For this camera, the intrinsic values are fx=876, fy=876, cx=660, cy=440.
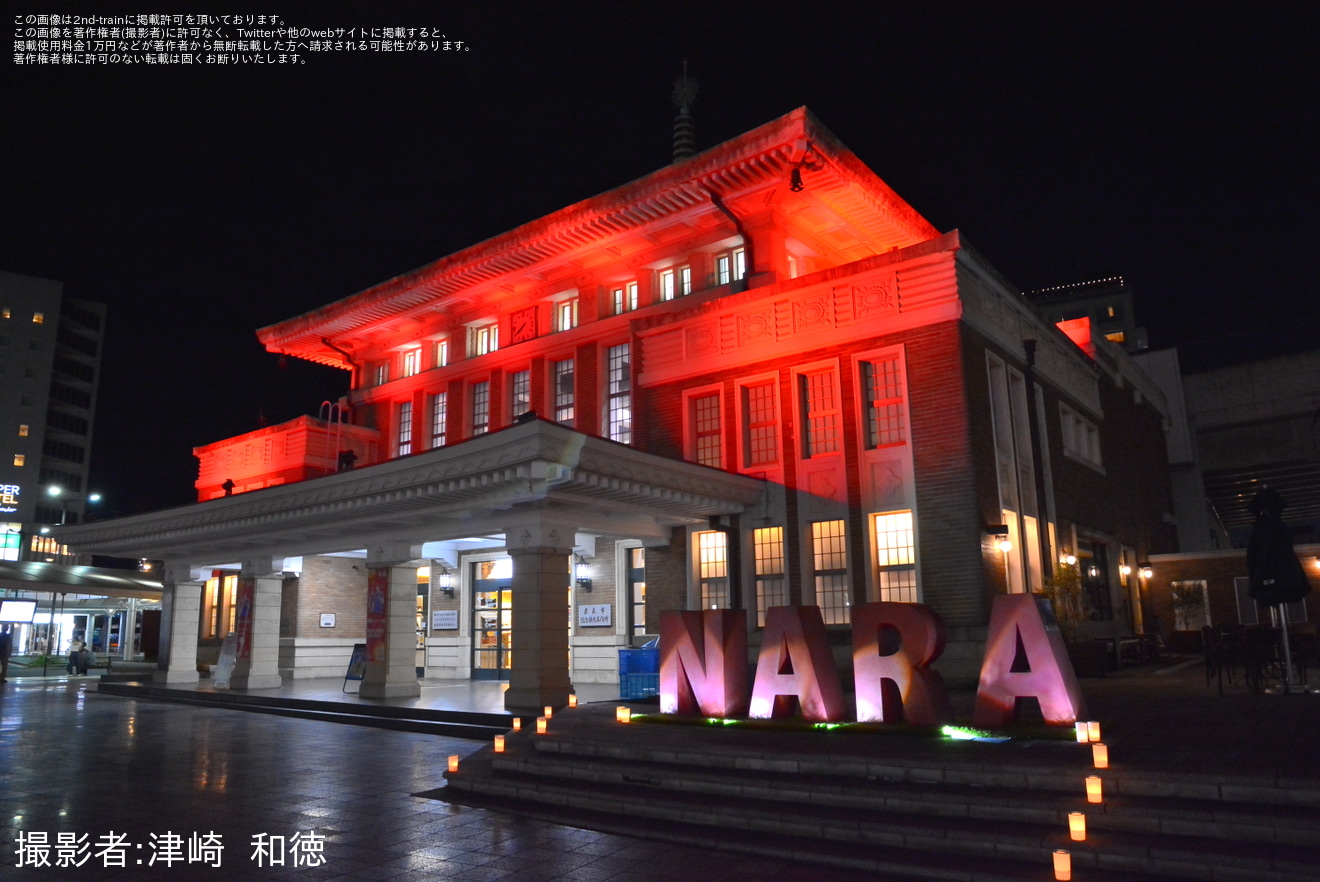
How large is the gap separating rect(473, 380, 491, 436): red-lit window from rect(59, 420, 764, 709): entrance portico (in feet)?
16.2

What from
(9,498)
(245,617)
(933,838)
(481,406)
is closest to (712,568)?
(481,406)

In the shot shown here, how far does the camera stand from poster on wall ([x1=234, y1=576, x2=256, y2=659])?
22.2m

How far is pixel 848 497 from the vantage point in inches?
671

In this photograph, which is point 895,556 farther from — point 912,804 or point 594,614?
point 912,804

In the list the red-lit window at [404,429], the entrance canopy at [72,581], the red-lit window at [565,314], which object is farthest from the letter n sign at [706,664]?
the entrance canopy at [72,581]

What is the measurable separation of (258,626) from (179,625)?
428 cm

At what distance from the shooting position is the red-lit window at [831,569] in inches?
669

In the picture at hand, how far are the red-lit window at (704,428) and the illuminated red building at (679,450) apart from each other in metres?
0.06

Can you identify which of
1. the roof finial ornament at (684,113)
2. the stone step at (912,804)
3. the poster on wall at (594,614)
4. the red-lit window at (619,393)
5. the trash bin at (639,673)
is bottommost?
the stone step at (912,804)

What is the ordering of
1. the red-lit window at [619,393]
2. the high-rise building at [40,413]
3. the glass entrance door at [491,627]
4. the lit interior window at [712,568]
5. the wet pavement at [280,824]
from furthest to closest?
the high-rise building at [40,413], the glass entrance door at [491,627], the red-lit window at [619,393], the lit interior window at [712,568], the wet pavement at [280,824]

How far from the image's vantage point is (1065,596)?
17922mm

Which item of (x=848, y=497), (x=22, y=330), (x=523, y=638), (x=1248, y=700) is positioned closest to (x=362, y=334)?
(x=523, y=638)

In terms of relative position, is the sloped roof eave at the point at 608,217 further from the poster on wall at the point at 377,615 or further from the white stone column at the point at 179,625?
the poster on wall at the point at 377,615

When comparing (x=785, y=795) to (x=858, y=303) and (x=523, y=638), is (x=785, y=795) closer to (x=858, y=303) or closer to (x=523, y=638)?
(x=523, y=638)
